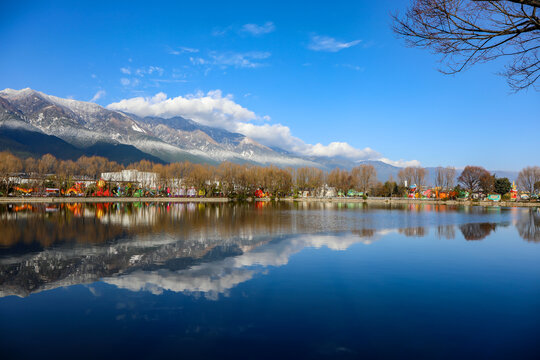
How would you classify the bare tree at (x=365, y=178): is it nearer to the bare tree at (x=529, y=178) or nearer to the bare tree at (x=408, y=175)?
the bare tree at (x=408, y=175)

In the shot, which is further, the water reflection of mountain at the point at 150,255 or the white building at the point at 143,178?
the white building at the point at 143,178

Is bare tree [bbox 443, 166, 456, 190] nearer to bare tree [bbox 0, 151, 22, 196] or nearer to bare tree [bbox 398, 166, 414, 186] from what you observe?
bare tree [bbox 398, 166, 414, 186]

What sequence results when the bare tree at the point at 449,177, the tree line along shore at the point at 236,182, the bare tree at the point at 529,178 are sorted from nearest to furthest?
the tree line along shore at the point at 236,182 < the bare tree at the point at 529,178 < the bare tree at the point at 449,177

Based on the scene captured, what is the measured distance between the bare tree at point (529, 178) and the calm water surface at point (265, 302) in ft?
292

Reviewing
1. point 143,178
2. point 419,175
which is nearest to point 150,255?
point 143,178

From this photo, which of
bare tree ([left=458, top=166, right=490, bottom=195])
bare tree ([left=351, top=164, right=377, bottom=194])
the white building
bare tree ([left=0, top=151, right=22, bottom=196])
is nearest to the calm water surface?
bare tree ([left=0, top=151, right=22, bottom=196])

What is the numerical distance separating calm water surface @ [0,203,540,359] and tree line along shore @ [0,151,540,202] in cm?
6571

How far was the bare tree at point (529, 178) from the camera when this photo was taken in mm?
83512

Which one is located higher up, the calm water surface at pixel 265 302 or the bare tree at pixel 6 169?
the bare tree at pixel 6 169

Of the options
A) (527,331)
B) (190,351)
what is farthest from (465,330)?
(190,351)

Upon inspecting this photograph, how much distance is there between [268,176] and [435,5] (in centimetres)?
8129

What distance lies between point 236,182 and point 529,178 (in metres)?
75.4

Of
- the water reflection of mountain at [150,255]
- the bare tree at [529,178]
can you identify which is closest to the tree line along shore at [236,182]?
the bare tree at [529,178]

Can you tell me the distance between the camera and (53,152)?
185 m
